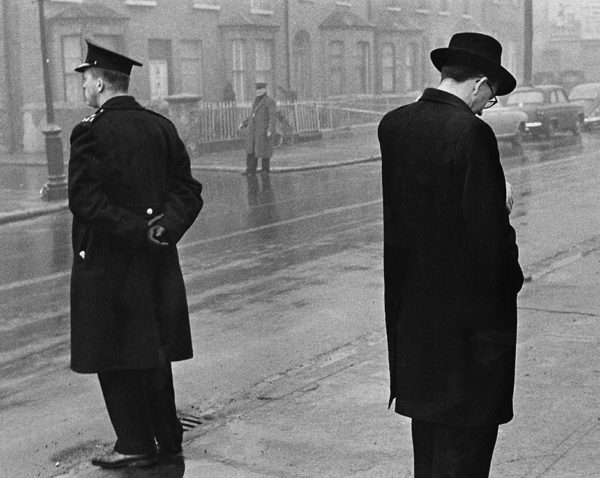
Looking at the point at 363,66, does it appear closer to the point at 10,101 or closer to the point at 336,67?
the point at 336,67

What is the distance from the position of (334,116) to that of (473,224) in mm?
30121

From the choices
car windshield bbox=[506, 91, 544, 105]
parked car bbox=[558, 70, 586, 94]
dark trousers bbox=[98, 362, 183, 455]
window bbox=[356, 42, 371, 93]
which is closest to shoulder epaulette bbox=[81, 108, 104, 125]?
dark trousers bbox=[98, 362, 183, 455]

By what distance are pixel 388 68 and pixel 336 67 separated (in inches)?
159

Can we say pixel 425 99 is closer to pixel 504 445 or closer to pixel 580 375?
pixel 504 445

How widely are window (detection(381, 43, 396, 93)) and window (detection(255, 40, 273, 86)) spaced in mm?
7603

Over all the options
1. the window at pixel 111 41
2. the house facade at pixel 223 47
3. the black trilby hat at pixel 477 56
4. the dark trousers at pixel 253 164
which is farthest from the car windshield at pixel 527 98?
the black trilby hat at pixel 477 56

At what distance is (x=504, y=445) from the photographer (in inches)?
202

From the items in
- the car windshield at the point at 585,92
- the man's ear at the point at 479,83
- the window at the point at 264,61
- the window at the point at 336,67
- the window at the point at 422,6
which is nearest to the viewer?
the man's ear at the point at 479,83

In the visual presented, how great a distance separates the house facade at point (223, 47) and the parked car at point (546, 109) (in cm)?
709

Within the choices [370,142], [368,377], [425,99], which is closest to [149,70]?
[370,142]

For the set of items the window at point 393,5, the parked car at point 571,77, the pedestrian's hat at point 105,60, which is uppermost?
the window at point 393,5

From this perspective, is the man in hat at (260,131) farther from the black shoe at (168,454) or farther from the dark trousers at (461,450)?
the dark trousers at (461,450)

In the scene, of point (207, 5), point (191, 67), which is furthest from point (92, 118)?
point (207, 5)

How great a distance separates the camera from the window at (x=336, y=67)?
38.6m
